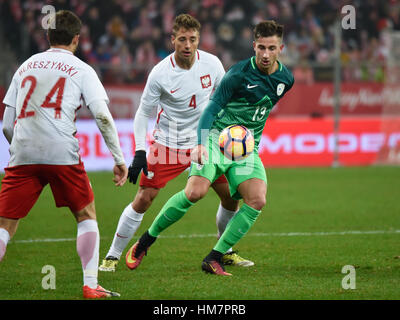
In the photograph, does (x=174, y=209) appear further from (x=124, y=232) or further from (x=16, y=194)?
(x=16, y=194)

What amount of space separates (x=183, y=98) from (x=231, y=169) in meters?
1.03

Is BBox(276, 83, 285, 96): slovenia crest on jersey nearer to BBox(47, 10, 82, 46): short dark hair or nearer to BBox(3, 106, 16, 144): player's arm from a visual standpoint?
BBox(47, 10, 82, 46): short dark hair

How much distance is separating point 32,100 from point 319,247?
408 cm

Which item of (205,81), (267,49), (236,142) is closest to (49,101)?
(236,142)

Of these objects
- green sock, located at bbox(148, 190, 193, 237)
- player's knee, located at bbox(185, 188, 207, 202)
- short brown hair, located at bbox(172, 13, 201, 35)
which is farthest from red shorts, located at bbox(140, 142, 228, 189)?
short brown hair, located at bbox(172, 13, 201, 35)

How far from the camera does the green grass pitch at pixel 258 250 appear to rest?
5.72m

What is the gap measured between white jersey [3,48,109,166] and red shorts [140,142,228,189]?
1775 millimetres

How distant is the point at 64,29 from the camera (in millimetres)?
5262

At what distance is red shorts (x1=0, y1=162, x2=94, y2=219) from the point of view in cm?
524

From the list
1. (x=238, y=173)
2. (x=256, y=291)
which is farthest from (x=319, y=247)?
(x=256, y=291)

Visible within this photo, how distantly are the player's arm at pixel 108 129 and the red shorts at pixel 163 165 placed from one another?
158 cm

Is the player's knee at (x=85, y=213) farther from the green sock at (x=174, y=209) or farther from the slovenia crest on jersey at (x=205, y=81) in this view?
the slovenia crest on jersey at (x=205, y=81)

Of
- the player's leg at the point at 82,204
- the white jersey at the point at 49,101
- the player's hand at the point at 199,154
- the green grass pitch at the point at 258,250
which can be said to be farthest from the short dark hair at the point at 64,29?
the green grass pitch at the point at 258,250

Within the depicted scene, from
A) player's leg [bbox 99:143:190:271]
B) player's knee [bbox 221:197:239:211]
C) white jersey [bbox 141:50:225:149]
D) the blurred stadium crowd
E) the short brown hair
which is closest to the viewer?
the short brown hair
